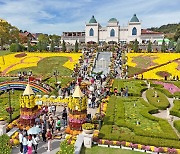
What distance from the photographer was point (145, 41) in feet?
245

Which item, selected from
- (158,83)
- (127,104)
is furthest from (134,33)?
(127,104)

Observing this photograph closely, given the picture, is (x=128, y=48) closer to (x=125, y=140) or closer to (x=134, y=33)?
(x=134, y=33)

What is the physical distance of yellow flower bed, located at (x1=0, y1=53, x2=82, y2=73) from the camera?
159 ft

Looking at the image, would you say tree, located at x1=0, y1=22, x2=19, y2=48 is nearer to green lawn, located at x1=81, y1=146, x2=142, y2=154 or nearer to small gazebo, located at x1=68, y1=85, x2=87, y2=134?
small gazebo, located at x1=68, y1=85, x2=87, y2=134

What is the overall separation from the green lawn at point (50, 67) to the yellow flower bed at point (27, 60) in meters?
1.14

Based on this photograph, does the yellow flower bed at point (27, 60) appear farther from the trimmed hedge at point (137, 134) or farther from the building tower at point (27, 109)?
the building tower at point (27, 109)

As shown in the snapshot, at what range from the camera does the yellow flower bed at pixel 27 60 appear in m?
48.6

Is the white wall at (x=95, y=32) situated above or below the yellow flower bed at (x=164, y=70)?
above

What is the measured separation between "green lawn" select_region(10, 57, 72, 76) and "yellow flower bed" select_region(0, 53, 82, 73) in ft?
3.75

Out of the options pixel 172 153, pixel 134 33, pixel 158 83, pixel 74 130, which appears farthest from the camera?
pixel 134 33

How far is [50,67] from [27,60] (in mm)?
7664

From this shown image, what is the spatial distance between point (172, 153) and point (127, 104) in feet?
35.6

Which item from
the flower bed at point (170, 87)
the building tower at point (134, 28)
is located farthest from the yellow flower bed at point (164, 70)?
the building tower at point (134, 28)

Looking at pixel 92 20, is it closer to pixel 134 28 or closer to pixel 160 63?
pixel 134 28
